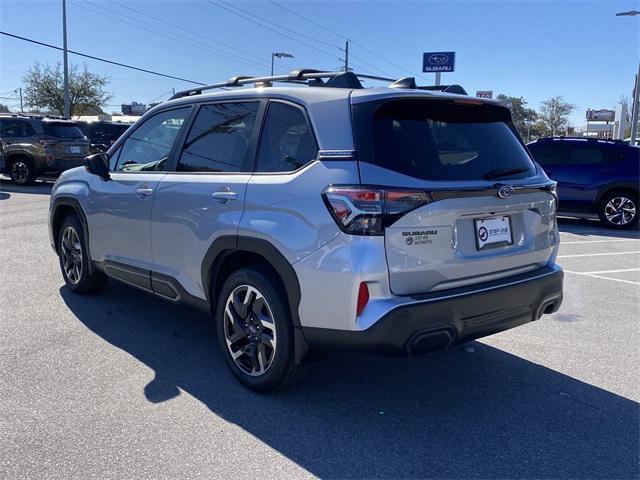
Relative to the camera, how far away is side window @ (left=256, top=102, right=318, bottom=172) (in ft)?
10.7

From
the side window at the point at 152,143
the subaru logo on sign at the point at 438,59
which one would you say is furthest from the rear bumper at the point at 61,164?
the subaru logo on sign at the point at 438,59

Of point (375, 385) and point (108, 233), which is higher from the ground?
point (108, 233)

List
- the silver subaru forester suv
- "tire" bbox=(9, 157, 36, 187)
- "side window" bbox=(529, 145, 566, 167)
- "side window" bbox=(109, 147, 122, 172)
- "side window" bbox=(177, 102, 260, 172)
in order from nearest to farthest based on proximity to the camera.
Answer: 1. the silver subaru forester suv
2. "side window" bbox=(177, 102, 260, 172)
3. "side window" bbox=(109, 147, 122, 172)
4. "side window" bbox=(529, 145, 566, 167)
5. "tire" bbox=(9, 157, 36, 187)

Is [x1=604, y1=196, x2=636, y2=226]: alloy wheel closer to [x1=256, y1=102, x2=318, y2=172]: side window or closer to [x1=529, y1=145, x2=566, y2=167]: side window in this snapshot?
[x1=529, y1=145, x2=566, y2=167]: side window

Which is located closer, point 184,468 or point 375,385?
A: point 184,468

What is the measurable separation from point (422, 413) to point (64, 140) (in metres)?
14.9

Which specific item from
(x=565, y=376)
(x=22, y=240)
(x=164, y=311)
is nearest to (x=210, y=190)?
(x=164, y=311)

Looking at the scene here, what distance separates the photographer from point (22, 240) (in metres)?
8.26

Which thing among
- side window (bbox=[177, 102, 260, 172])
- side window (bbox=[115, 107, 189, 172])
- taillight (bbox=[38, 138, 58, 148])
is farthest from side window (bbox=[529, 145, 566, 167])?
taillight (bbox=[38, 138, 58, 148])

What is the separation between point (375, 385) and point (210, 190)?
5.51ft

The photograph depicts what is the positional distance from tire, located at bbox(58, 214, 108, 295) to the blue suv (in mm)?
9064

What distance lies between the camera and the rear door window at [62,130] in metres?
15.5

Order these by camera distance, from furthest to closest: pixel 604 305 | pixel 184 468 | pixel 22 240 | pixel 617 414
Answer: pixel 22 240 < pixel 604 305 < pixel 617 414 < pixel 184 468

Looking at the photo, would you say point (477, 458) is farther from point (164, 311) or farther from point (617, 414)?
point (164, 311)
